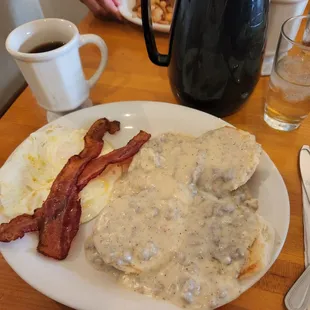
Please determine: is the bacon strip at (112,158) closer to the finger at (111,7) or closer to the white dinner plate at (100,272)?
the white dinner plate at (100,272)

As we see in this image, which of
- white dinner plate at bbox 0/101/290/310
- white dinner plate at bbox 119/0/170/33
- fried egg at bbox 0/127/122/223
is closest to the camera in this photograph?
white dinner plate at bbox 0/101/290/310

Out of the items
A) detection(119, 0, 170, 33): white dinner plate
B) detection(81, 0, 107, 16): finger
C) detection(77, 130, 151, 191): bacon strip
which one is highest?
detection(81, 0, 107, 16): finger

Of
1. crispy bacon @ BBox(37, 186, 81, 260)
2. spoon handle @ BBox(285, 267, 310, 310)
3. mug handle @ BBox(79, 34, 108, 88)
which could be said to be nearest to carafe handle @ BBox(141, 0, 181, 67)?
mug handle @ BBox(79, 34, 108, 88)

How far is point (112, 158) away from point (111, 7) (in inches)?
25.5

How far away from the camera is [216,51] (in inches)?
29.7

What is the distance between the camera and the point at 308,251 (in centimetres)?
67

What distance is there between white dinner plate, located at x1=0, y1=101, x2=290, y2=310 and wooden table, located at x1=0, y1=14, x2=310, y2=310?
72 mm

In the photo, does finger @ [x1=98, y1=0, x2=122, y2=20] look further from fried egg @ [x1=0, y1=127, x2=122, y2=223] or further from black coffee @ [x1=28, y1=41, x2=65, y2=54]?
fried egg @ [x1=0, y1=127, x2=122, y2=223]

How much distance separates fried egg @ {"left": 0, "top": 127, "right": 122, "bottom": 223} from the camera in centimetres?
71

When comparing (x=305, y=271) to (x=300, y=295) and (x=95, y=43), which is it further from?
(x=95, y=43)

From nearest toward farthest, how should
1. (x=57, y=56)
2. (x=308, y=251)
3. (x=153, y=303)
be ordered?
(x=153, y=303)
(x=308, y=251)
(x=57, y=56)

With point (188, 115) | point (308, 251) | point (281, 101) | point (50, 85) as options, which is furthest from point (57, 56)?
point (308, 251)

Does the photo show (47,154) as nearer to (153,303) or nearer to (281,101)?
(153,303)

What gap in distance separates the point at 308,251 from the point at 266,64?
567 millimetres
